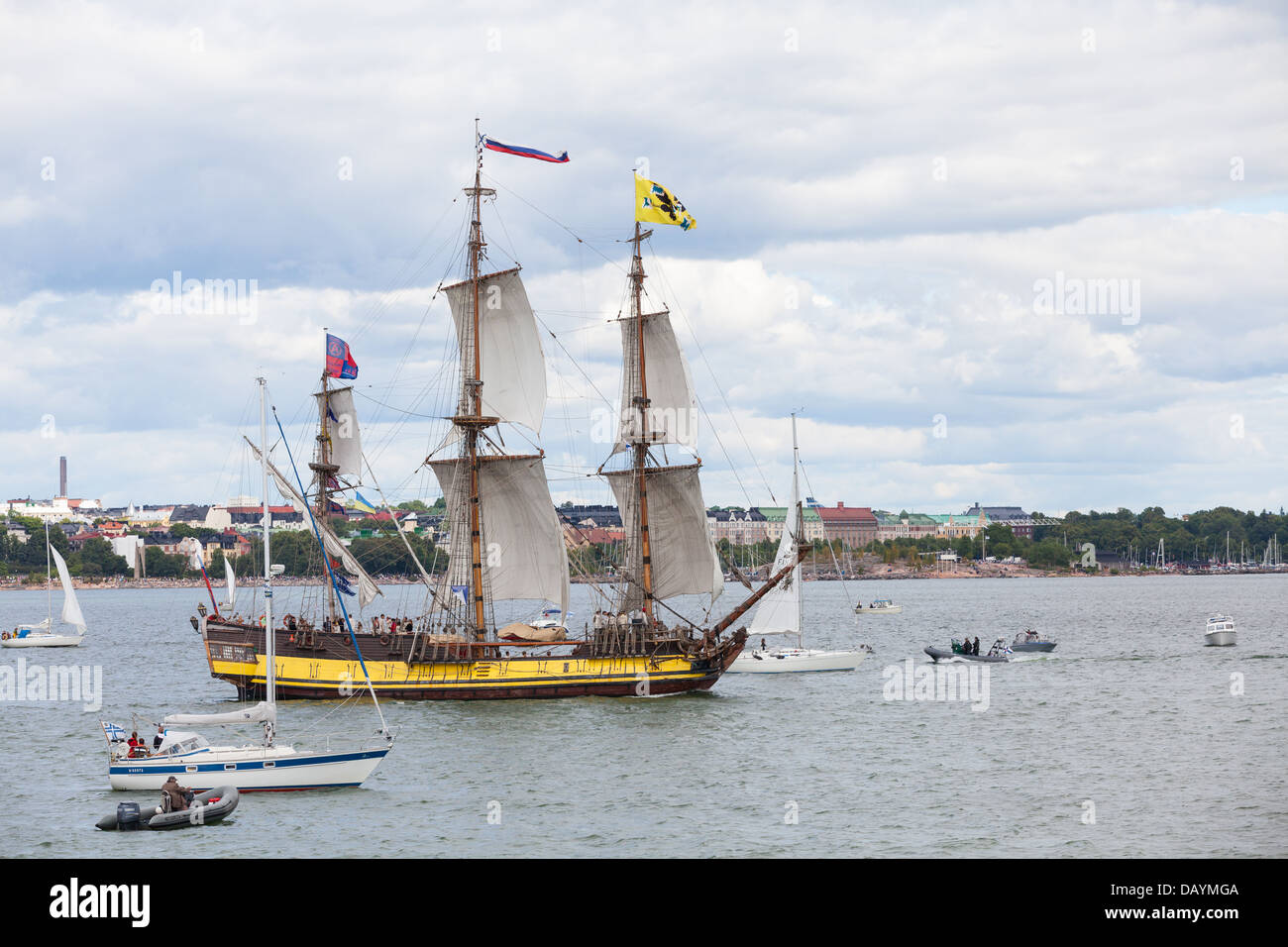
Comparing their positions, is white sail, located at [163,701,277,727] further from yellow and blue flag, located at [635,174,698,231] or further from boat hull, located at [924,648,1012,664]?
boat hull, located at [924,648,1012,664]

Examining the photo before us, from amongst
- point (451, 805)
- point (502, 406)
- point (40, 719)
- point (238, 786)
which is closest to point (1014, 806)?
point (451, 805)

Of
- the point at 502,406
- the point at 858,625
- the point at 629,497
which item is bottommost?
the point at 858,625

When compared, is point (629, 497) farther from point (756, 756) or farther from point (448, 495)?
point (756, 756)

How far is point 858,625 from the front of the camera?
153125mm

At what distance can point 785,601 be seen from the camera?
8819cm

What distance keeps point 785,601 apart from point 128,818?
55.4 meters

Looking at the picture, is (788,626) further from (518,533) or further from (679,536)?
(518,533)

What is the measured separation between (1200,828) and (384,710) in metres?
38.3

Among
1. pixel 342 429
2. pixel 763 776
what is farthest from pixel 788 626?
pixel 763 776

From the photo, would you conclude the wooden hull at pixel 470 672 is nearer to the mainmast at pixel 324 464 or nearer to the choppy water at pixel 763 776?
the choppy water at pixel 763 776

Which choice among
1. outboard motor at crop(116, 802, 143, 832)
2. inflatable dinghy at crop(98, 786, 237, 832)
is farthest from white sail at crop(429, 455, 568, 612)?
outboard motor at crop(116, 802, 143, 832)

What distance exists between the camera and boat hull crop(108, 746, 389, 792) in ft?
140

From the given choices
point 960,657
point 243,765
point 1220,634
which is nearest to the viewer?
point 243,765

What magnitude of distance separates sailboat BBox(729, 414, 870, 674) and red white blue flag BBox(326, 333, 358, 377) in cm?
2790
